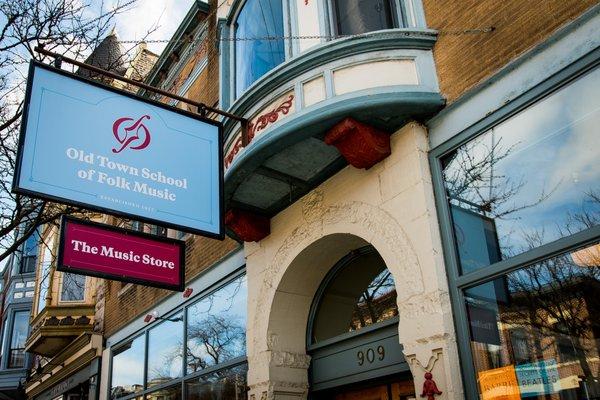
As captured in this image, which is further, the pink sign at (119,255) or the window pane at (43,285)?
the window pane at (43,285)

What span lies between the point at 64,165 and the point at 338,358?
397 cm

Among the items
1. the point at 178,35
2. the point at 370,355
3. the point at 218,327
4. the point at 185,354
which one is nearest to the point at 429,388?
the point at 370,355

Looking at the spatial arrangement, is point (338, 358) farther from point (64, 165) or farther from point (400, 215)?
point (64, 165)

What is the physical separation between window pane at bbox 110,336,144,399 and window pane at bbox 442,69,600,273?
Result: 8.58 metres

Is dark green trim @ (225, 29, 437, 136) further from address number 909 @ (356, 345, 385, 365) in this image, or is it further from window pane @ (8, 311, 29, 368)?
window pane @ (8, 311, 29, 368)

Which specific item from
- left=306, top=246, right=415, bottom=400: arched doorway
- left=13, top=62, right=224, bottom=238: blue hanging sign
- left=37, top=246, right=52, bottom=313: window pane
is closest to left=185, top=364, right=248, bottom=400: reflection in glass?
left=306, top=246, right=415, bottom=400: arched doorway

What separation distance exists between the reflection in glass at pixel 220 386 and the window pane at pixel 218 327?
21 cm

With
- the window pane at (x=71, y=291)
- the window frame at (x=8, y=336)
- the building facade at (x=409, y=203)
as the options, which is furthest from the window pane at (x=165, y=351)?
the window frame at (x=8, y=336)

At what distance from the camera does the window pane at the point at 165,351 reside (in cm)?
1065

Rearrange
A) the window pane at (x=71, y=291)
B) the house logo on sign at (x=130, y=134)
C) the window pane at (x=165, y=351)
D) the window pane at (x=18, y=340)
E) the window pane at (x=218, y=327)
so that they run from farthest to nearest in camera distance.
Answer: the window pane at (x=18, y=340) → the window pane at (x=71, y=291) → the window pane at (x=165, y=351) → the window pane at (x=218, y=327) → the house logo on sign at (x=130, y=134)

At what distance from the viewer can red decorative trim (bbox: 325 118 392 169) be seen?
6.30 metres

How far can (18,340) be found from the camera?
2975cm

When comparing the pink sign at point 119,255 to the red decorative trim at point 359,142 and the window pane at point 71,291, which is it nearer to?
the red decorative trim at point 359,142

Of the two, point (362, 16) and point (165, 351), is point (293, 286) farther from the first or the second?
point (165, 351)
